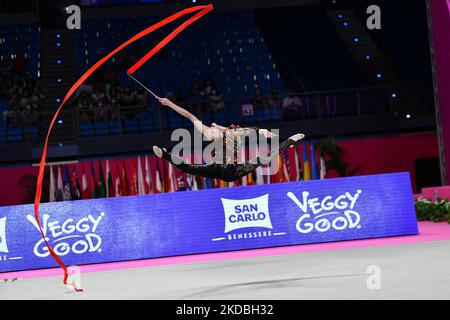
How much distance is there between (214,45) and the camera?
3180 cm

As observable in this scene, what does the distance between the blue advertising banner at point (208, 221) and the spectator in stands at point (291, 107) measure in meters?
8.37

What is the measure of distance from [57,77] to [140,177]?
8512mm

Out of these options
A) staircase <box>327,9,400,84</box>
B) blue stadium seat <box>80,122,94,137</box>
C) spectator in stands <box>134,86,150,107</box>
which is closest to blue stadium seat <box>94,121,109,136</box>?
blue stadium seat <box>80,122,94,137</box>

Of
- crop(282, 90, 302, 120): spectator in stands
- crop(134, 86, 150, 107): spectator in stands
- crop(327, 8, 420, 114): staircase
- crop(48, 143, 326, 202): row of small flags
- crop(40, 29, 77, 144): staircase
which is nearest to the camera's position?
crop(48, 143, 326, 202): row of small flags

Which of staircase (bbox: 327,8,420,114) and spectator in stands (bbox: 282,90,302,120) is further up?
staircase (bbox: 327,8,420,114)

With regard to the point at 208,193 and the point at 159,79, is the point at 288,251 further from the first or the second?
the point at 159,79

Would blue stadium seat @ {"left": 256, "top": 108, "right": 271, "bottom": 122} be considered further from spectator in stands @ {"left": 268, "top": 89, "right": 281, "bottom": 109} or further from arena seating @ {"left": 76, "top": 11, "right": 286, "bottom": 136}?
arena seating @ {"left": 76, "top": 11, "right": 286, "bottom": 136}

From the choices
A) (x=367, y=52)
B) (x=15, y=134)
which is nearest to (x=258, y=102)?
(x=367, y=52)

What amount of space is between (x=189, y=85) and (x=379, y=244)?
14143 millimetres

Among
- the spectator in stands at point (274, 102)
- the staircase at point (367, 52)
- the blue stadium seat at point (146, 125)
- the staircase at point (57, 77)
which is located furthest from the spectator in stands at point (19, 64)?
the staircase at point (367, 52)

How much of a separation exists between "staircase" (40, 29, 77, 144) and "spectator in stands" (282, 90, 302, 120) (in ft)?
20.8

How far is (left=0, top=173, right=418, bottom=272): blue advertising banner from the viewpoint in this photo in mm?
17234

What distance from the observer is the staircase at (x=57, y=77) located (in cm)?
2728
